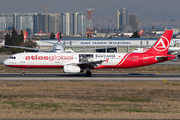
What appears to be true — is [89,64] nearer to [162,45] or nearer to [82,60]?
[82,60]

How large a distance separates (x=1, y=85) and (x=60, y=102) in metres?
12.4

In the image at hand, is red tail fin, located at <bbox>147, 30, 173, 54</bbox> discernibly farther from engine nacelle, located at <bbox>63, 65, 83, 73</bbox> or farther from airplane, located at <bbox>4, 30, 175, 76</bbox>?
engine nacelle, located at <bbox>63, 65, 83, 73</bbox>

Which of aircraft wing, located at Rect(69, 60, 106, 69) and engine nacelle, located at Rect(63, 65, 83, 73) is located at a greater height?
aircraft wing, located at Rect(69, 60, 106, 69)

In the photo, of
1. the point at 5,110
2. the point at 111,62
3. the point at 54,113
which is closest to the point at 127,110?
the point at 54,113

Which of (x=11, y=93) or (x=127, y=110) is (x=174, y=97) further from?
(x=11, y=93)

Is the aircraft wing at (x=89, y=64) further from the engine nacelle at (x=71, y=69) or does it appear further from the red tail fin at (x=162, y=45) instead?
the red tail fin at (x=162, y=45)

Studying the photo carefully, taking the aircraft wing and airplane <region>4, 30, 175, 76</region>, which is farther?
airplane <region>4, 30, 175, 76</region>

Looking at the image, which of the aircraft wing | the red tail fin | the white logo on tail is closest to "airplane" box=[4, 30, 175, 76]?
the aircraft wing

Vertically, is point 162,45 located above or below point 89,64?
above

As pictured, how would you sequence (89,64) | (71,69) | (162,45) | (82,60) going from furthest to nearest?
(162,45), (82,60), (89,64), (71,69)

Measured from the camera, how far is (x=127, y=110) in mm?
21938

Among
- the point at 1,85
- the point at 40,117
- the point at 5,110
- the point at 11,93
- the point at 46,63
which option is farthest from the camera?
the point at 46,63

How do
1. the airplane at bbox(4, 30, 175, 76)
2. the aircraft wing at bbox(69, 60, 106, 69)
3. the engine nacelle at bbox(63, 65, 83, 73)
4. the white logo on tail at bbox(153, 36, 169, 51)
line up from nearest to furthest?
the engine nacelle at bbox(63, 65, 83, 73), the aircraft wing at bbox(69, 60, 106, 69), the airplane at bbox(4, 30, 175, 76), the white logo on tail at bbox(153, 36, 169, 51)

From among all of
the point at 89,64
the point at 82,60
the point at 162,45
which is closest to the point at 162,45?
the point at 162,45
